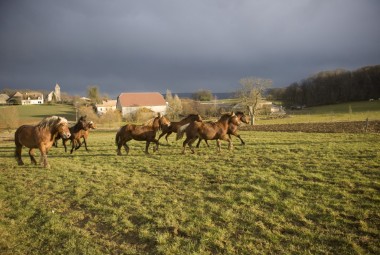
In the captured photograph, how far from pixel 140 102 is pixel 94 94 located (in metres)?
32.3

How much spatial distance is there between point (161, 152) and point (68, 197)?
6303mm

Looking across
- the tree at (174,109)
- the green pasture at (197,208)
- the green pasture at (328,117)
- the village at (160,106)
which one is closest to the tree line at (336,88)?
the village at (160,106)

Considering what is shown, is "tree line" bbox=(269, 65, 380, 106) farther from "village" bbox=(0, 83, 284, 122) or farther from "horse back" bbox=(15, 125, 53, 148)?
"horse back" bbox=(15, 125, 53, 148)

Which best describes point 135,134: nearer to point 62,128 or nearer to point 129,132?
point 129,132

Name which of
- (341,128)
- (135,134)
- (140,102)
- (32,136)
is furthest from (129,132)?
(140,102)

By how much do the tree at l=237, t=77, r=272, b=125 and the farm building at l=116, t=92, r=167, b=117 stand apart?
2911cm

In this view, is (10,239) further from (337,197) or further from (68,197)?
(337,197)

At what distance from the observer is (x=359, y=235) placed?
4703 mm

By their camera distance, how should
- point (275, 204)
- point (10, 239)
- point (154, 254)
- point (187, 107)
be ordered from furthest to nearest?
point (187, 107) < point (275, 204) < point (10, 239) < point (154, 254)

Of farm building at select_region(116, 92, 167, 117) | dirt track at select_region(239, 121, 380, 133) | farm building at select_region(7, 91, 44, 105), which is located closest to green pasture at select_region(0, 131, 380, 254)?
dirt track at select_region(239, 121, 380, 133)

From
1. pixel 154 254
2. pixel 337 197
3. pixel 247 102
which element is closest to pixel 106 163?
pixel 154 254

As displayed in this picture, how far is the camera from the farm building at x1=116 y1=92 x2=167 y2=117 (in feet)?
216

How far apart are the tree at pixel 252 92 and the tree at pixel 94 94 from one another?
6576cm

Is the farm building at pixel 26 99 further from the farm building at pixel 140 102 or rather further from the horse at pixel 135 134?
the horse at pixel 135 134
